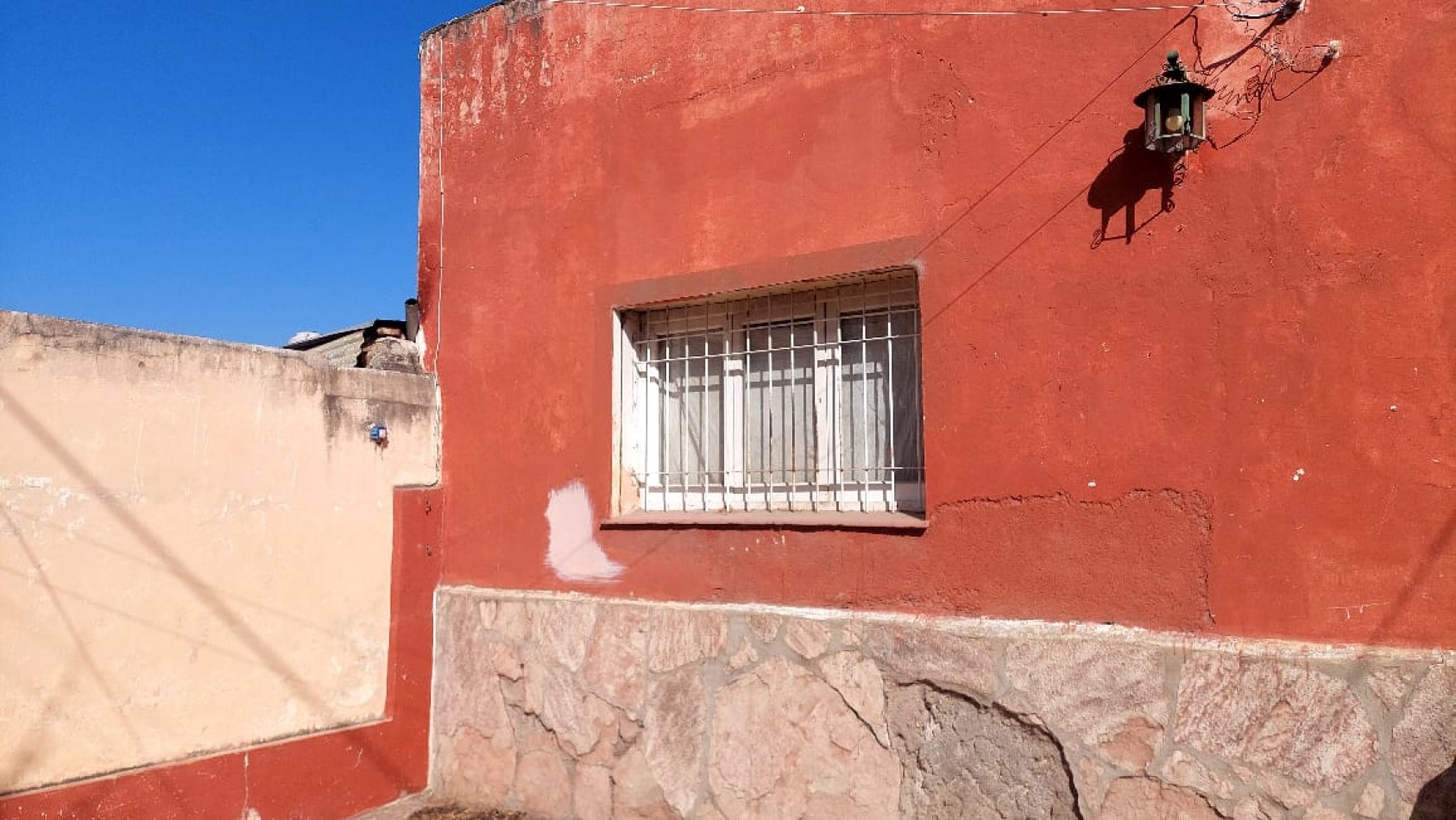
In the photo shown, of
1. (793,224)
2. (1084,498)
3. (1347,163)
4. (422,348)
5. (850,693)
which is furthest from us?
(422,348)

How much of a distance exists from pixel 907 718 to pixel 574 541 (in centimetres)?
200

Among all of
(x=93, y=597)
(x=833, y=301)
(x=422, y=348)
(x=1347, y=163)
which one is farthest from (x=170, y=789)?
(x=1347, y=163)

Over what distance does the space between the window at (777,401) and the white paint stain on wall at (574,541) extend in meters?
0.23

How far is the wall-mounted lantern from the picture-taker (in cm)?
370

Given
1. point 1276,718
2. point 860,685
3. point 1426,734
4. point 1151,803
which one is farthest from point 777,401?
point 1426,734

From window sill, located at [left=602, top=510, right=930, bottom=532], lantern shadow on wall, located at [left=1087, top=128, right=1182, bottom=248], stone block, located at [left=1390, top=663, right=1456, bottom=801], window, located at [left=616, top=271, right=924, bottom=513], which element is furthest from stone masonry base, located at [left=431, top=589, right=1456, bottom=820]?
lantern shadow on wall, located at [left=1087, top=128, right=1182, bottom=248]

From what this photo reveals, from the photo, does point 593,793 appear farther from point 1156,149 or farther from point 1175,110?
point 1175,110

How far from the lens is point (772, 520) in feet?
15.3

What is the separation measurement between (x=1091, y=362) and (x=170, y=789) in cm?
444

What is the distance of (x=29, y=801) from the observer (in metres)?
4.18

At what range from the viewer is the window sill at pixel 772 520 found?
440 cm

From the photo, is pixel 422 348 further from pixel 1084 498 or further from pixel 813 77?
pixel 1084 498

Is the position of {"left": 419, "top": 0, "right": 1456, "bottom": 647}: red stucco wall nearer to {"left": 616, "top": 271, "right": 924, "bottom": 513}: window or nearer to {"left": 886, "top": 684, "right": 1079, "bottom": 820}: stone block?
{"left": 616, "top": 271, "right": 924, "bottom": 513}: window

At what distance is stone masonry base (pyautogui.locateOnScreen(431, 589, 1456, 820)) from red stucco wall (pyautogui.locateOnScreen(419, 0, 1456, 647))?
14cm
